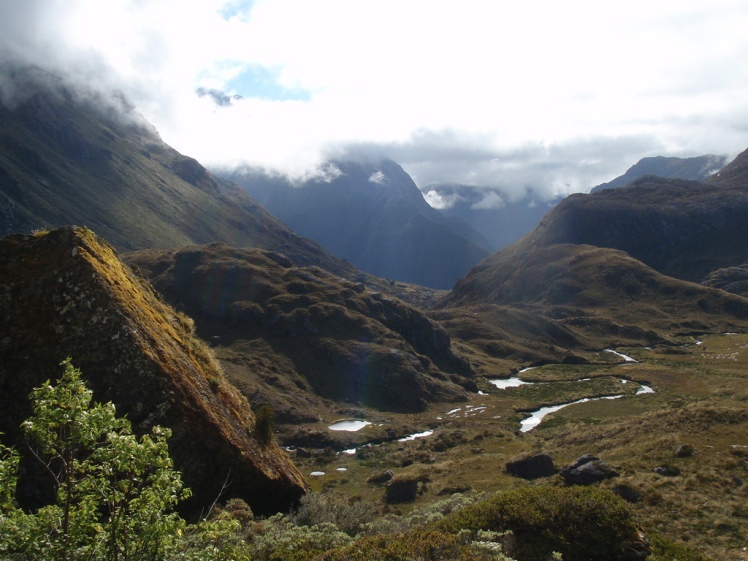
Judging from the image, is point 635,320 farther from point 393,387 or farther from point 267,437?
point 267,437

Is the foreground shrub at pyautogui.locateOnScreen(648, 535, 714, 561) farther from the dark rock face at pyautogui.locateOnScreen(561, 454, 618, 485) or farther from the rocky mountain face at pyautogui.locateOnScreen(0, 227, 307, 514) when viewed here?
the dark rock face at pyautogui.locateOnScreen(561, 454, 618, 485)

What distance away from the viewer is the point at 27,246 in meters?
15.3

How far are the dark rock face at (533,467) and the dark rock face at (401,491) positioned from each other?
9.83 metres

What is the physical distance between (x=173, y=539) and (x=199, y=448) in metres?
6.86

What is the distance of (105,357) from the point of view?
44.2 feet

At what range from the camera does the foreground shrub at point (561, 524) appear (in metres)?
14.6

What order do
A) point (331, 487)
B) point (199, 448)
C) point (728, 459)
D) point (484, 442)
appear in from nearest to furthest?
1. point (199, 448)
2. point (728, 459)
3. point (331, 487)
4. point (484, 442)

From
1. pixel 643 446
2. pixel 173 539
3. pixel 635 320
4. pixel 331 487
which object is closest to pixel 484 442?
pixel 331 487

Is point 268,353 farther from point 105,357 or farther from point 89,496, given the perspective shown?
point 89,496

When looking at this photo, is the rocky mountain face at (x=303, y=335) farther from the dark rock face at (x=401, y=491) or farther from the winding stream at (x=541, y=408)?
the dark rock face at (x=401, y=491)

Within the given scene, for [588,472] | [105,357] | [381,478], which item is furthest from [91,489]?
[381,478]

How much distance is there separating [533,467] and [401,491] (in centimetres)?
1289

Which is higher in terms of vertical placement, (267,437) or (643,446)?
(267,437)

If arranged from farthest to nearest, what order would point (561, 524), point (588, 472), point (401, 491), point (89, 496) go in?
point (401, 491), point (588, 472), point (561, 524), point (89, 496)
